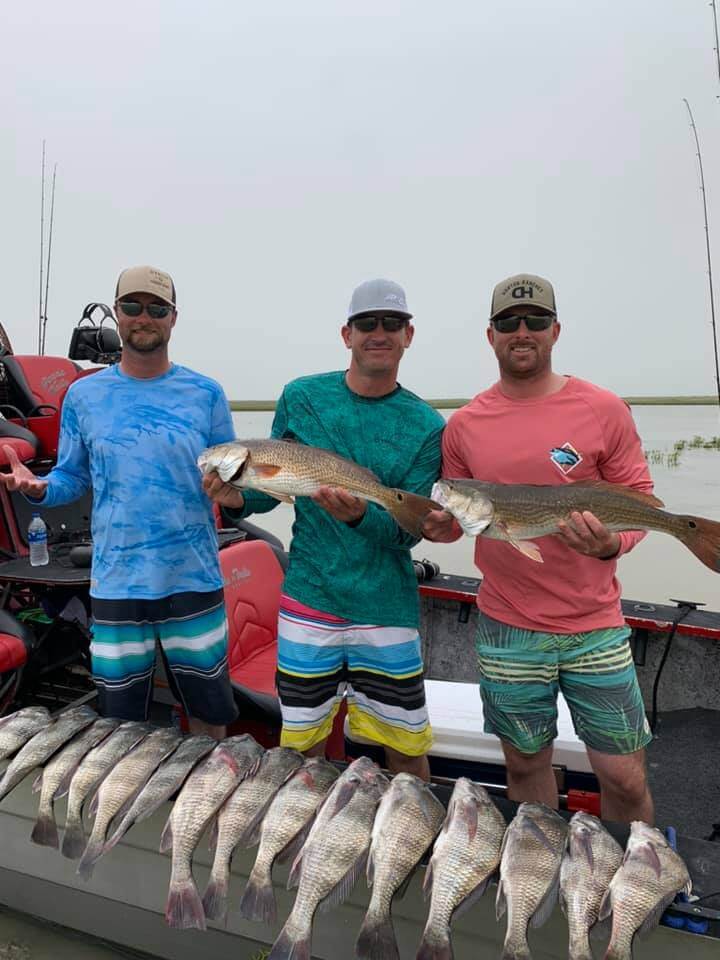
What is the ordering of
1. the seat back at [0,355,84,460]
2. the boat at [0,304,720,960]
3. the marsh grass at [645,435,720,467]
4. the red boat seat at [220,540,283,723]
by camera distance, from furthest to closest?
the marsh grass at [645,435,720,467] < the seat back at [0,355,84,460] < the red boat seat at [220,540,283,723] < the boat at [0,304,720,960]

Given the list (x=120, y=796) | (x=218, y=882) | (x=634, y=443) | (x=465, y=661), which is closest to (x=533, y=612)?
(x=634, y=443)

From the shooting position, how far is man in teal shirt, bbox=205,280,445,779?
270 centimetres

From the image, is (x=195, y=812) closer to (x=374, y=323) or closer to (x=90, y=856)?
(x=90, y=856)

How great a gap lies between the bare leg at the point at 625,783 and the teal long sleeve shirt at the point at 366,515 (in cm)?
A: 90

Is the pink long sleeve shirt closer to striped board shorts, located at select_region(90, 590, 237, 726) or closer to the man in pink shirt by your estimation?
the man in pink shirt

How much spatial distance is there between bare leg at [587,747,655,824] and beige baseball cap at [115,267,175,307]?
2583mm

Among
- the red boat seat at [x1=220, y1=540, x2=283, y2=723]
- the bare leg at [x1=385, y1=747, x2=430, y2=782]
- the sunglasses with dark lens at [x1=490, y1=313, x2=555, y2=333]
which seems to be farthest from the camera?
the red boat seat at [x1=220, y1=540, x2=283, y2=723]

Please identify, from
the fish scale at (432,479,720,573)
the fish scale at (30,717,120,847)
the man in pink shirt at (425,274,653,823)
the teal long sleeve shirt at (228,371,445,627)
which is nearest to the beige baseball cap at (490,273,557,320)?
the man in pink shirt at (425,274,653,823)

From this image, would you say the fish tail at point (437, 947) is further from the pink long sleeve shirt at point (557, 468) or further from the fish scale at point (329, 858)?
the pink long sleeve shirt at point (557, 468)

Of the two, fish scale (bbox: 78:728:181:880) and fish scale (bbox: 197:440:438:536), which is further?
fish scale (bbox: 197:440:438:536)

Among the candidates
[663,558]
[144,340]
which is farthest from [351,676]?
[663,558]

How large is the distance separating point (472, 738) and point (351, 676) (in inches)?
36.5

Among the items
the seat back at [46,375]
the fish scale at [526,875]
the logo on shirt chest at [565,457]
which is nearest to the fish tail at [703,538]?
the logo on shirt chest at [565,457]

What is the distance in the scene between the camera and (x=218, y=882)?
2.20m
